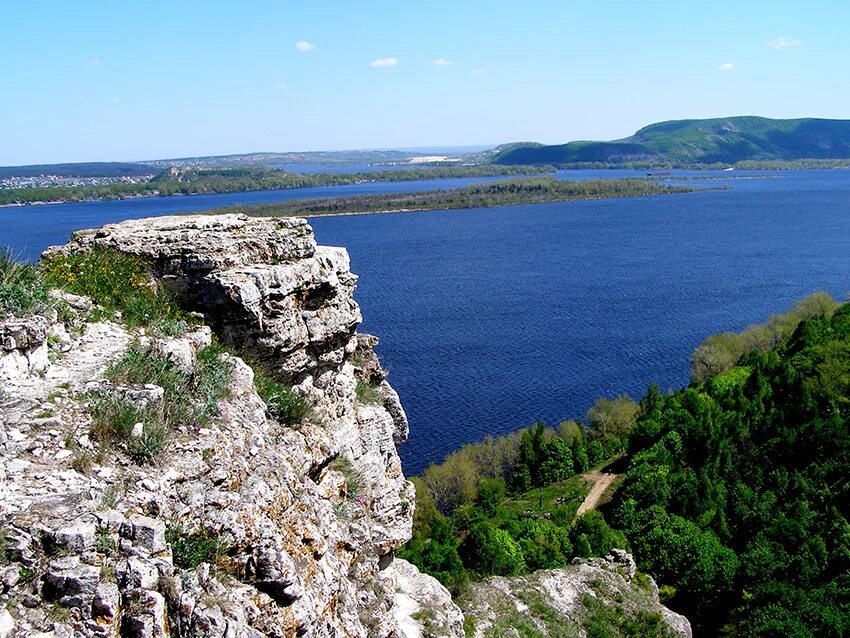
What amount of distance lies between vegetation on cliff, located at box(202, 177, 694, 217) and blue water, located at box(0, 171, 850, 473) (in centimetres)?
1370

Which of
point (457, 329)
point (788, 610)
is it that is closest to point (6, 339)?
point (788, 610)

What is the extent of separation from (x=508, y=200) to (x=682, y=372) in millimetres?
130444

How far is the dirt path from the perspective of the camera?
34094 mm

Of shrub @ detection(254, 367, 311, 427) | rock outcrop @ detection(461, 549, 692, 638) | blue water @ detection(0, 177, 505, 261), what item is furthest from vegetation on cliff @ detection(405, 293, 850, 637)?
blue water @ detection(0, 177, 505, 261)

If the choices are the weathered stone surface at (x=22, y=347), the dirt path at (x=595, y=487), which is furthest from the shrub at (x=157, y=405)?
the dirt path at (x=595, y=487)

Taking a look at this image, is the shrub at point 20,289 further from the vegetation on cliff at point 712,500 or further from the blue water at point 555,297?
the blue water at point 555,297

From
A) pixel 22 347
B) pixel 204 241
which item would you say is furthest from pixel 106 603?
pixel 204 241

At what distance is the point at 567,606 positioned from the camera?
19297 mm

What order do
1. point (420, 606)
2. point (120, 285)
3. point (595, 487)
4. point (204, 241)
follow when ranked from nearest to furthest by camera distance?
point (120, 285)
point (204, 241)
point (420, 606)
point (595, 487)

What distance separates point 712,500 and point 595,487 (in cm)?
781

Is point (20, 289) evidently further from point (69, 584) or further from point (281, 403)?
point (69, 584)

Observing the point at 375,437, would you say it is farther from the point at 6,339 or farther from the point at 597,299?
the point at 597,299

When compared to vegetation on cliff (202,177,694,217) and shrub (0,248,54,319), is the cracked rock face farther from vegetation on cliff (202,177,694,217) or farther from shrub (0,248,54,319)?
vegetation on cliff (202,177,694,217)

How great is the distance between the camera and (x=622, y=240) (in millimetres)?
111750
